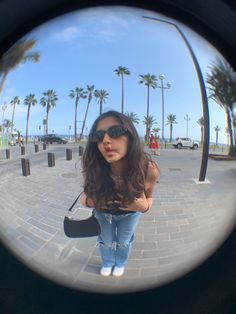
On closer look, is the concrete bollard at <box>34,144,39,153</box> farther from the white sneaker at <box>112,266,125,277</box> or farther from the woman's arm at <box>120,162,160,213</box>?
the white sneaker at <box>112,266,125,277</box>

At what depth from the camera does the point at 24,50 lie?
1.20 m

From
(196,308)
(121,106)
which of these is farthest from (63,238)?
(196,308)

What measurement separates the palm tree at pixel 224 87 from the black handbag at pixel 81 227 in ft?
1.96

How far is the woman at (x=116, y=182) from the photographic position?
1.12 metres

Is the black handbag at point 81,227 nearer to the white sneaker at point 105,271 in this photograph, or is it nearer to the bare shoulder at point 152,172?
the white sneaker at point 105,271

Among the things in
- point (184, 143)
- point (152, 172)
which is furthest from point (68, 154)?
point (184, 143)

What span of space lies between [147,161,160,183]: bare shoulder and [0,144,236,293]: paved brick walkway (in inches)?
0.9

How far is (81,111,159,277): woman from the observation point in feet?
3.67

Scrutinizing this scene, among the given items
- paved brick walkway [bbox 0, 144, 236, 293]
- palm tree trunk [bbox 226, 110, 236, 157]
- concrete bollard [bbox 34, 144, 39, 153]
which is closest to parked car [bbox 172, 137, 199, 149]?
paved brick walkway [bbox 0, 144, 236, 293]

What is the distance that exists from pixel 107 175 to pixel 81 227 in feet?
0.75

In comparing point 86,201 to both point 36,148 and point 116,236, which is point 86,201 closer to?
point 116,236

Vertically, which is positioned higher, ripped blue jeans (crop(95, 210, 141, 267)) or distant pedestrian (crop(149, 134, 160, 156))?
distant pedestrian (crop(149, 134, 160, 156))

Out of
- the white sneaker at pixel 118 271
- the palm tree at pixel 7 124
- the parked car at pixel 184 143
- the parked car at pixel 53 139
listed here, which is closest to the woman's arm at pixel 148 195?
the parked car at pixel 184 143

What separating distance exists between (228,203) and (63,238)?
0.66 m
